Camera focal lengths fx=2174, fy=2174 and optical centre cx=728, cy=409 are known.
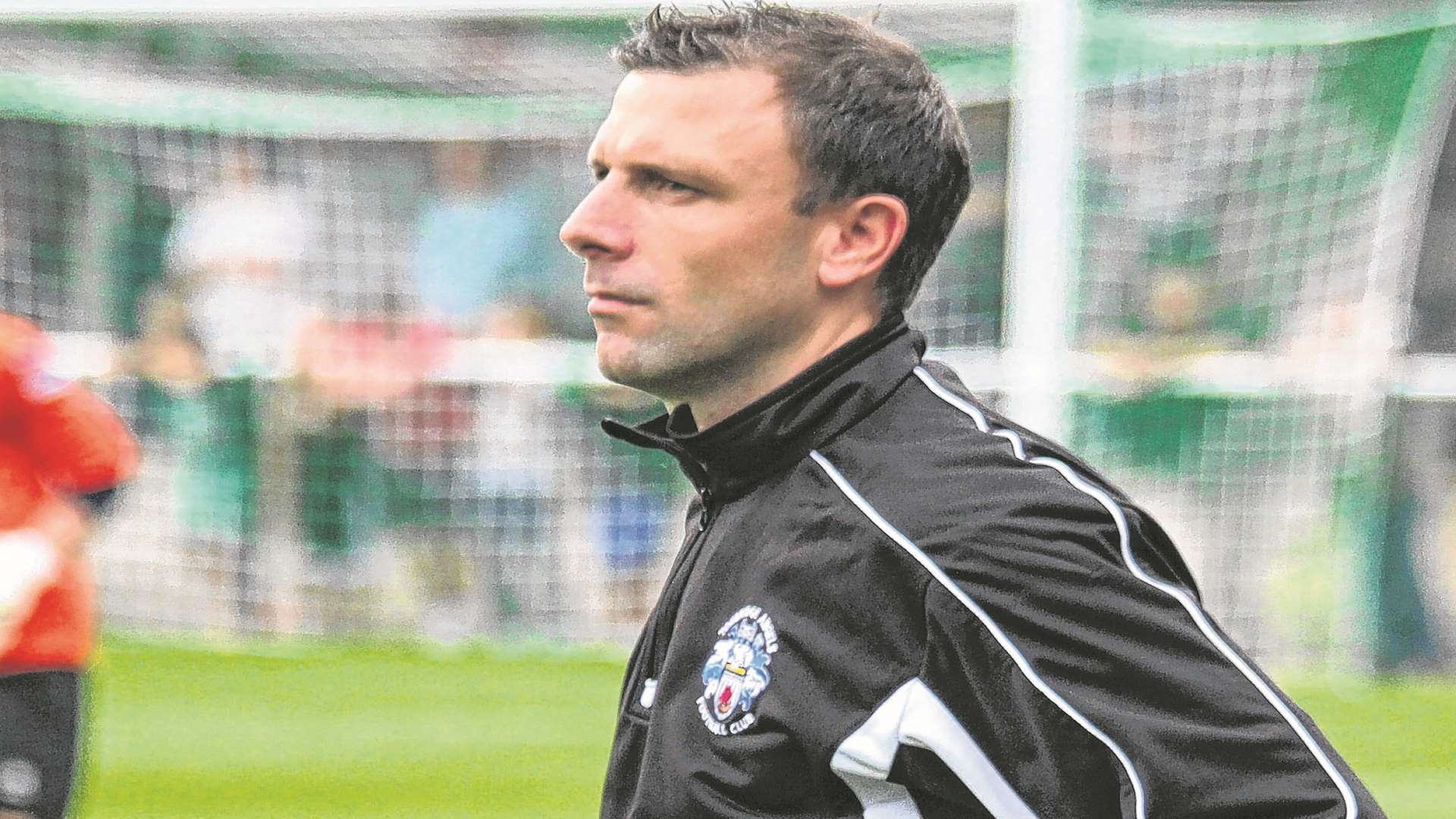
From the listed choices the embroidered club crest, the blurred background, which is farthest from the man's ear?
the blurred background

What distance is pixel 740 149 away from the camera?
7.23 feet

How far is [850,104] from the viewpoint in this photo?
7.39 ft

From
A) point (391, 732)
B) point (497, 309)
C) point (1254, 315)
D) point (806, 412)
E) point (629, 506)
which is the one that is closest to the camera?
point (806, 412)

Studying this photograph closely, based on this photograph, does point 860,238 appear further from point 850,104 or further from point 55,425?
point 55,425

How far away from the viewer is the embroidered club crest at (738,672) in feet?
6.58

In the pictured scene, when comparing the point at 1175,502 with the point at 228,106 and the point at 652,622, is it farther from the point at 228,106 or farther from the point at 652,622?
the point at 652,622

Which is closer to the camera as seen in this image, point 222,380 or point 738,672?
point 738,672

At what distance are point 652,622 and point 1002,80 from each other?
6.58 metres

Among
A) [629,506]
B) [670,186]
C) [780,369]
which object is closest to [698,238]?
[670,186]

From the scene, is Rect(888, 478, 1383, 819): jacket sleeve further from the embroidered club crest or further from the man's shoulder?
the embroidered club crest

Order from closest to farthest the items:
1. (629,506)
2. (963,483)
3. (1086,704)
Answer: (1086,704) → (963,483) → (629,506)

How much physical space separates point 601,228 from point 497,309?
23.8 feet

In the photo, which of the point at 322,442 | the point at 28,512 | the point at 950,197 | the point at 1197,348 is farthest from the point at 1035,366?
the point at 950,197

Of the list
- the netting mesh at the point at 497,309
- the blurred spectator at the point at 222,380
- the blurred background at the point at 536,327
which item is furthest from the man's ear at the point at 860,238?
the blurred spectator at the point at 222,380
